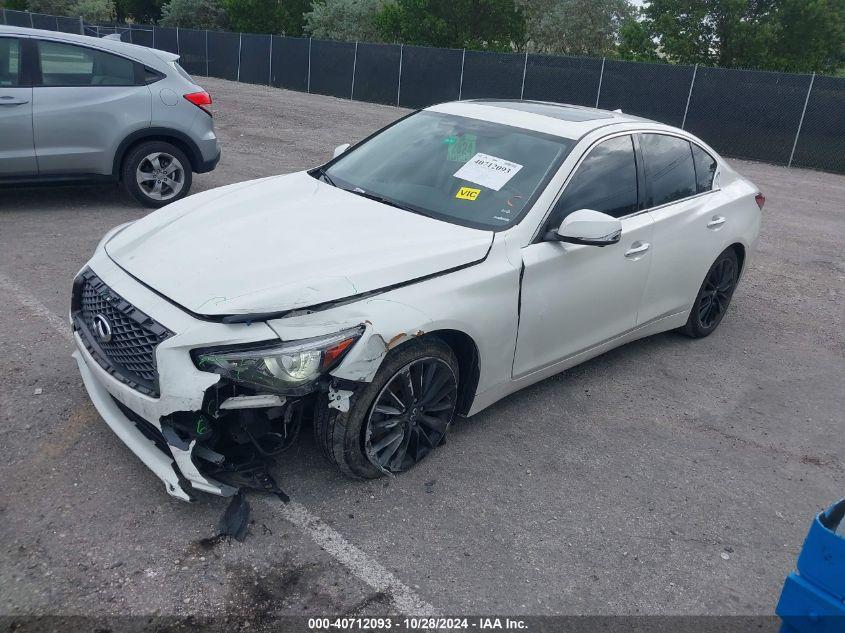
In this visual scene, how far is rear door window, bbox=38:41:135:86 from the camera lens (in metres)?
7.36

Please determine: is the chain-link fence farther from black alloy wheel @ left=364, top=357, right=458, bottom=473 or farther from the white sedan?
black alloy wheel @ left=364, top=357, right=458, bottom=473

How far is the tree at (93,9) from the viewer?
47094 millimetres

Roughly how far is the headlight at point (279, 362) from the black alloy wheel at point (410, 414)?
1.28 ft

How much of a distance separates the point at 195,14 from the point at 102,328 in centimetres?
4809

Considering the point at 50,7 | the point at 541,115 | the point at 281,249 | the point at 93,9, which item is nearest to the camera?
the point at 281,249

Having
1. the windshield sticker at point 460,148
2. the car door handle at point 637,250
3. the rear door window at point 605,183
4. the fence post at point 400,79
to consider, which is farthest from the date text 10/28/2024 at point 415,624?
the fence post at point 400,79

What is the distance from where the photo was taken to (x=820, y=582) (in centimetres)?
217

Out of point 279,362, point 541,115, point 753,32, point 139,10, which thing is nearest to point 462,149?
point 541,115

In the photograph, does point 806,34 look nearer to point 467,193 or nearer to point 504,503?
point 467,193

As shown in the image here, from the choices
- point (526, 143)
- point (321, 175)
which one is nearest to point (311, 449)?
point (321, 175)

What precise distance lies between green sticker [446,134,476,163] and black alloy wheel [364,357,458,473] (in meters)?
1.42

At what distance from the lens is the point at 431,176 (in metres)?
4.48

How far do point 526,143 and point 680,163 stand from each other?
1.44 m

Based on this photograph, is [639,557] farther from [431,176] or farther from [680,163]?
[680,163]
